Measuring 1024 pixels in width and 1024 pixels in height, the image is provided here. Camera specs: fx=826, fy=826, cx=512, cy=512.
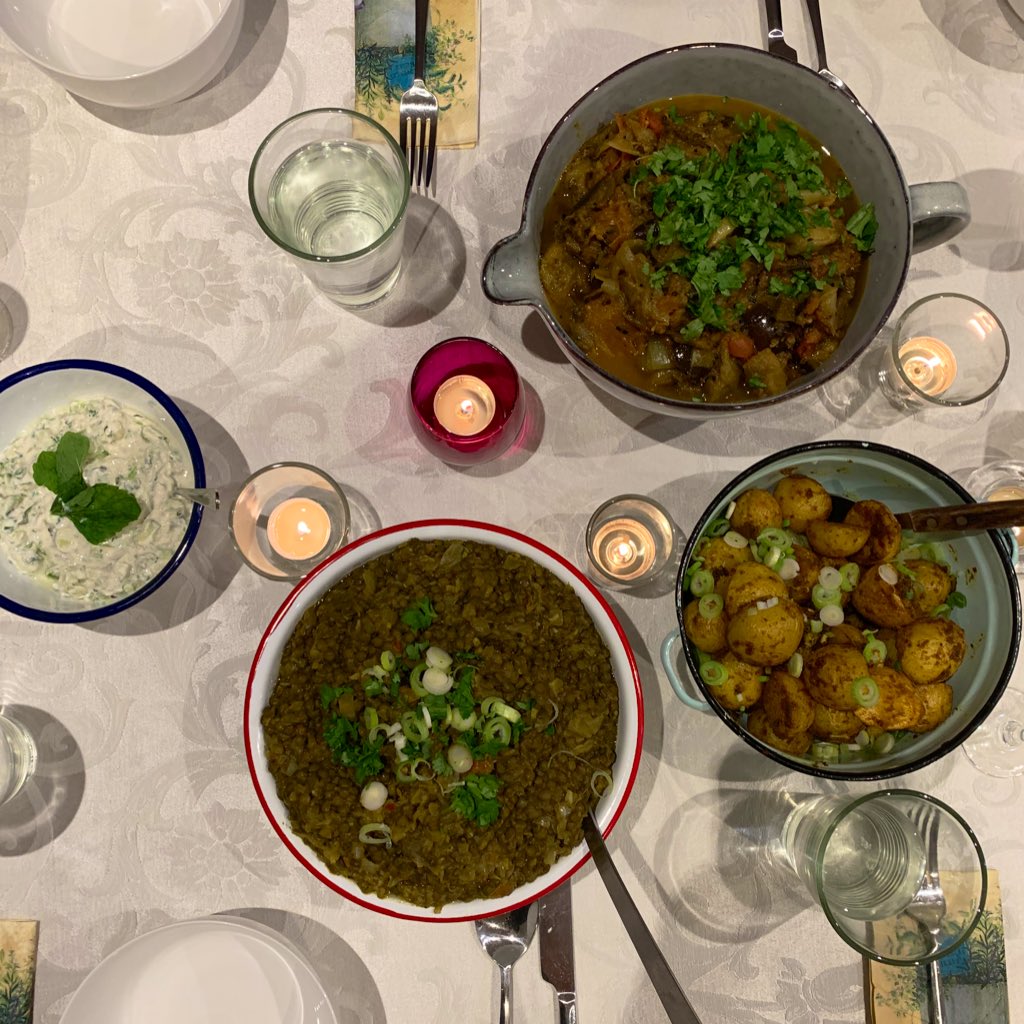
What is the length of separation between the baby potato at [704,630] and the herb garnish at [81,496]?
1084 mm

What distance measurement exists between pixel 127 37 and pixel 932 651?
205 cm

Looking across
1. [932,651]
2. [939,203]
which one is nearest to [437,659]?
[932,651]

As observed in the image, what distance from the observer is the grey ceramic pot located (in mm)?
1453

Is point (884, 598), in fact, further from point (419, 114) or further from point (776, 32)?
point (419, 114)

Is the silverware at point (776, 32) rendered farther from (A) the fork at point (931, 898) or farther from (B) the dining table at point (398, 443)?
(A) the fork at point (931, 898)

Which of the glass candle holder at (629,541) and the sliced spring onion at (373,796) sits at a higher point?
the glass candle holder at (629,541)

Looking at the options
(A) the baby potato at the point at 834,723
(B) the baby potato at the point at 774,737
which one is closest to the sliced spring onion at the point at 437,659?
(B) the baby potato at the point at 774,737

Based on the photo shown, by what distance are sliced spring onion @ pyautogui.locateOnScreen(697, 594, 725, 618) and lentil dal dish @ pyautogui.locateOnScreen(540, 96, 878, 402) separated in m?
0.38

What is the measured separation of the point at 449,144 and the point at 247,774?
142cm

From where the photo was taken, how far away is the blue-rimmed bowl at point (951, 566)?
142 cm

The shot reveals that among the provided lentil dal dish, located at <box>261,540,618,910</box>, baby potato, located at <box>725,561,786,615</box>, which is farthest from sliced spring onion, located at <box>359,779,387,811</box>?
baby potato, located at <box>725,561,786,615</box>

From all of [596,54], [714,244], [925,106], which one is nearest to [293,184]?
[596,54]

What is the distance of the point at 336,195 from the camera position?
1789 millimetres

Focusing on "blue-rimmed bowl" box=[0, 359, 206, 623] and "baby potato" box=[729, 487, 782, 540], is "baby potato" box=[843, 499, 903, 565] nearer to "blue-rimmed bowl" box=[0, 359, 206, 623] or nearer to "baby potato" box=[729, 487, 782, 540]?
"baby potato" box=[729, 487, 782, 540]
